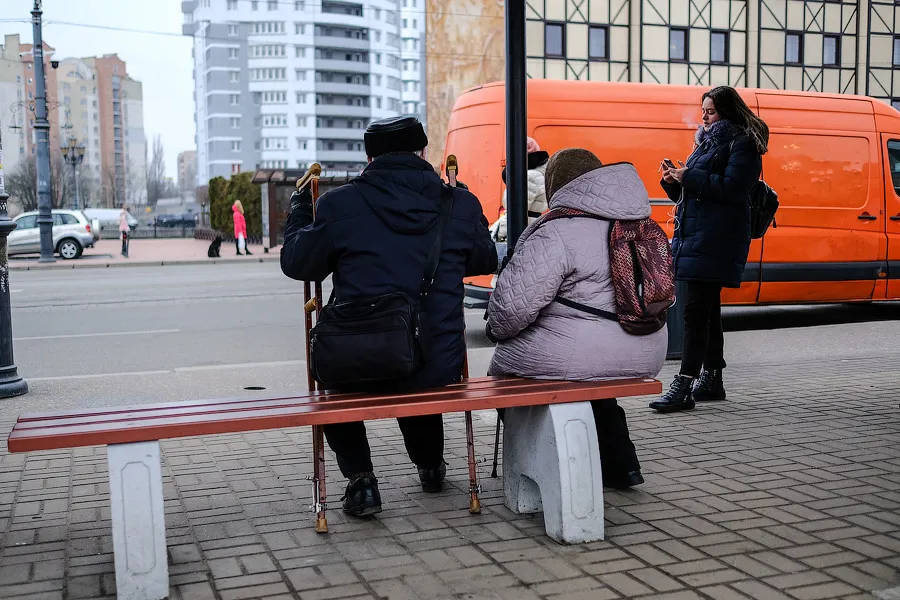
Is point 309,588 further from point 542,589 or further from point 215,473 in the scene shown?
point 215,473

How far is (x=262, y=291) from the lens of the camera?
1714 centimetres

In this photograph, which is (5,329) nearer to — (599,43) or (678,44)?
(599,43)

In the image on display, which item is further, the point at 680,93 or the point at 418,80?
the point at 418,80

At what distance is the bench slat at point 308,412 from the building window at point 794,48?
34123mm

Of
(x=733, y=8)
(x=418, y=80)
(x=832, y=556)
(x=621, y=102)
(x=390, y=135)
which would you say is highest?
(x=418, y=80)

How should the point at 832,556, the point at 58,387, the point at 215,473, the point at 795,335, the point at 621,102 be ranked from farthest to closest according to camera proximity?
the point at 621,102, the point at 795,335, the point at 58,387, the point at 215,473, the point at 832,556

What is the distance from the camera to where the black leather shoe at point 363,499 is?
14.1 feet

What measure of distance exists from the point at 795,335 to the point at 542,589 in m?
7.19

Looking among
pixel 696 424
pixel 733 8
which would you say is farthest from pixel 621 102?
pixel 733 8

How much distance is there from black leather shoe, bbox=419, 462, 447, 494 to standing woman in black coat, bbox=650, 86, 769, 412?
2.17 meters

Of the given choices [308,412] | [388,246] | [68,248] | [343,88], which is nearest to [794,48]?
[68,248]

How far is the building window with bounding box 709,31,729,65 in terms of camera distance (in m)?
35.0

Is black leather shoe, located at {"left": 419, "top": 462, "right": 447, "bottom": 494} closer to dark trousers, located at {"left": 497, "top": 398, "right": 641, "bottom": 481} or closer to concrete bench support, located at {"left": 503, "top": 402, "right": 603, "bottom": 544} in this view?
dark trousers, located at {"left": 497, "top": 398, "right": 641, "bottom": 481}

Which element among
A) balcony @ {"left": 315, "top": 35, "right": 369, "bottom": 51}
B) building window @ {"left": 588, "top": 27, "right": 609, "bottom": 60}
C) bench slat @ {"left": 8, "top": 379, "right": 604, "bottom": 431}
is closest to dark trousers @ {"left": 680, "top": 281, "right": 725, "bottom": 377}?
bench slat @ {"left": 8, "top": 379, "right": 604, "bottom": 431}
